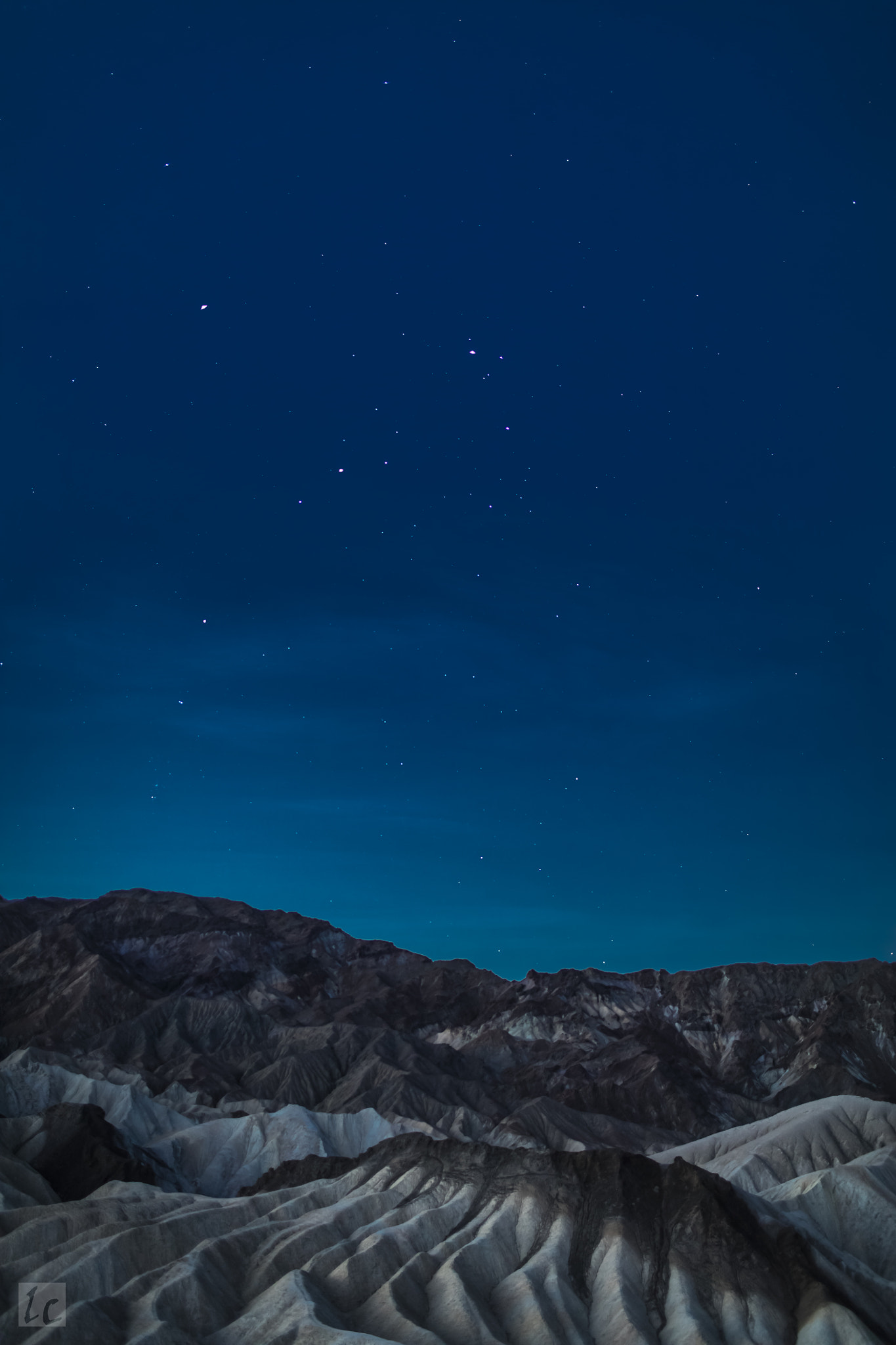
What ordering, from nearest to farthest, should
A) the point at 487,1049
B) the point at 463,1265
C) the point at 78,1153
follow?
the point at 463,1265 → the point at 78,1153 → the point at 487,1049

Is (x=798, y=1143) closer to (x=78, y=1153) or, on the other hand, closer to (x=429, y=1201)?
(x=429, y=1201)

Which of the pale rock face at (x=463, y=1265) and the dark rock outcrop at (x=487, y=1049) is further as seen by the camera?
the dark rock outcrop at (x=487, y=1049)

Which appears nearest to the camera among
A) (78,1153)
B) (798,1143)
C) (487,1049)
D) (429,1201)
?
(429,1201)

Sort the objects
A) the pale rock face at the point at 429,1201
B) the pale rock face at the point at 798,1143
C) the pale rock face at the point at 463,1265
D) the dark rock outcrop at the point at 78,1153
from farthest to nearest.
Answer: the pale rock face at the point at 798,1143 < the dark rock outcrop at the point at 78,1153 < the pale rock face at the point at 429,1201 < the pale rock face at the point at 463,1265

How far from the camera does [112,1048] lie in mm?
161125

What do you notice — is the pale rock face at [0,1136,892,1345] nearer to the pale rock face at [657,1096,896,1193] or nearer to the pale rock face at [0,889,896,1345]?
the pale rock face at [0,889,896,1345]

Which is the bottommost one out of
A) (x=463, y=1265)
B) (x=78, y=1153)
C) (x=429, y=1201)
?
(x=463, y=1265)

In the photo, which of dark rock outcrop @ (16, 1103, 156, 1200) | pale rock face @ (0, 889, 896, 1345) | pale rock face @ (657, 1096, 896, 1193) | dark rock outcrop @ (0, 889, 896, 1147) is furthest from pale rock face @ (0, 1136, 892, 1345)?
dark rock outcrop @ (0, 889, 896, 1147)

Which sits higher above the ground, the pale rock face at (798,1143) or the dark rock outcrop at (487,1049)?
the dark rock outcrop at (487,1049)

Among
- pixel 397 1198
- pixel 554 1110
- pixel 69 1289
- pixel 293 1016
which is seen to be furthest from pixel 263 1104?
pixel 69 1289

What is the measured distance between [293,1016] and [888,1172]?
439ft

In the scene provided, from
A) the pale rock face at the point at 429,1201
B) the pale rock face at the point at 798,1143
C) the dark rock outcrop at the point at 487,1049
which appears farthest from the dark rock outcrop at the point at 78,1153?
the pale rock face at the point at 798,1143

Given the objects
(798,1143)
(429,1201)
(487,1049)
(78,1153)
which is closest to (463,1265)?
(429,1201)

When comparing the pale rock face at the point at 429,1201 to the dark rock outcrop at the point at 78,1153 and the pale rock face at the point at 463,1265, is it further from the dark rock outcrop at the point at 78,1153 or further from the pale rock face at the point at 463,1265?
the dark rock outcrop at the point at 78,1153
